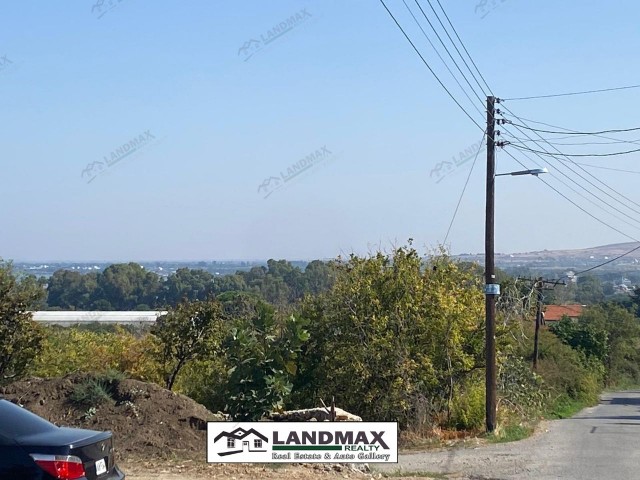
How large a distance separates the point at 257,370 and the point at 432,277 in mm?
8718

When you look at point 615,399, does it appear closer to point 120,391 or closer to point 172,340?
point 172,340

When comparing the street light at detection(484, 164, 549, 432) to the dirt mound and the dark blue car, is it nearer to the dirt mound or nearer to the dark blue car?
the dirt mound

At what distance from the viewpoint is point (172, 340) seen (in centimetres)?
2220

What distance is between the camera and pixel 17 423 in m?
8.75

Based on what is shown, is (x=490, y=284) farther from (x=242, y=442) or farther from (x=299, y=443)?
(x=242, y=442)

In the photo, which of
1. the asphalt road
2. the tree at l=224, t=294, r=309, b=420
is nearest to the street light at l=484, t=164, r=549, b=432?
the asphalt road

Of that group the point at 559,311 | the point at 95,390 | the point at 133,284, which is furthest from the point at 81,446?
the point at 559,311

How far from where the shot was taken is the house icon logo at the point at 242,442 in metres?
13.0

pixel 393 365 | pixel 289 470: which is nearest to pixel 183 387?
pixel 393 365

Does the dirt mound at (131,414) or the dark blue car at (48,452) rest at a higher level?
the dark blue car at (48,452)

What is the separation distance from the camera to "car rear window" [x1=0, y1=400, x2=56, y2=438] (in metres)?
8.55

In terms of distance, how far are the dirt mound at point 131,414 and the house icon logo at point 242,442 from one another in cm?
56

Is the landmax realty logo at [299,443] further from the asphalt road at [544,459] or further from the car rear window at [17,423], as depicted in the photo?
the car rear window at [17,423]

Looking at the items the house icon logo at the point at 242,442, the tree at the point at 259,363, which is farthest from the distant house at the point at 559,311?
the house icon logo at the point at 242,442
